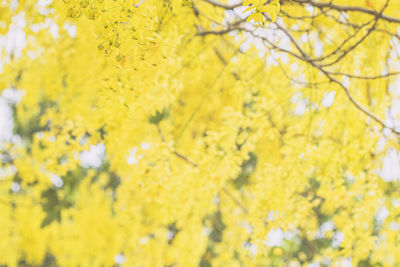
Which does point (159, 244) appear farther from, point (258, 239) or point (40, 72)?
point (258, 239)

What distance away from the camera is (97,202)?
11.7 ft

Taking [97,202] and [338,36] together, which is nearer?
[338,36]

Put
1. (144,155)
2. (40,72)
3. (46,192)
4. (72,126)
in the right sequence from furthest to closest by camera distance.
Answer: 1. (46,192)
2. (40,72)
3. (72,126)
4. (144,155)

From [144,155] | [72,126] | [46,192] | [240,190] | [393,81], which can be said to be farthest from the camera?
[240,190]

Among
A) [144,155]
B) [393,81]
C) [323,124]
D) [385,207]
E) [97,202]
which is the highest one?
[97,202]

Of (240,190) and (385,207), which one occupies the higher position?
(240,190)

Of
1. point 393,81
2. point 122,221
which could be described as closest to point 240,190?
point 122,221

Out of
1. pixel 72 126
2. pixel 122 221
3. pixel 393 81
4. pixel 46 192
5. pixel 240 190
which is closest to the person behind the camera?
pixel 72 126

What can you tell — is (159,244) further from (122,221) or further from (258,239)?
(258,239)

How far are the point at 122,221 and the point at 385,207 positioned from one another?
205cm

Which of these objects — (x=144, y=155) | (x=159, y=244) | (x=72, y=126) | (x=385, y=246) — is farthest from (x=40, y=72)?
(x=385, y=246)

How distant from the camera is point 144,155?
152 centimetres

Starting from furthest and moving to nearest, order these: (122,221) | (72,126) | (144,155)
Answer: (122,221)
(72,126)
(144,155)

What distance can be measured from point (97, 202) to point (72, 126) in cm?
207
